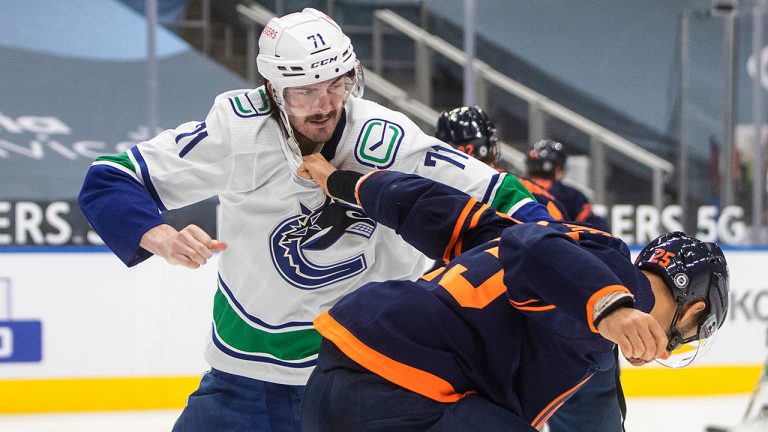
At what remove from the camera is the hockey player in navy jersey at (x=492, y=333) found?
64.4 inches

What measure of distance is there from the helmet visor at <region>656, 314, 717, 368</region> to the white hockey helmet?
2.91 ft

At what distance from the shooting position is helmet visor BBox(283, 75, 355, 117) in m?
2.23

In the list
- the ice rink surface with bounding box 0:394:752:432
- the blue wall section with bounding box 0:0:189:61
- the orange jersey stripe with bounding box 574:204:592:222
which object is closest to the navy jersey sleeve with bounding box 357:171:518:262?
the orange jersey stripe with bounding box 574:204:592:222

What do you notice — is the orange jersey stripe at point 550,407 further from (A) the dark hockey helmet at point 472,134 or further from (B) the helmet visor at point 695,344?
(A) the dark hockey helmet at point 472,134

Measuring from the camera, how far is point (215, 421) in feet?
7.70

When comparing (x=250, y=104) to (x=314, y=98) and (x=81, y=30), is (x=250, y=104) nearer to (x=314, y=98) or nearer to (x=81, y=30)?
(x=314, y=98)

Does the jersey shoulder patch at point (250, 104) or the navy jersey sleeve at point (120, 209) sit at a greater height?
the jersey shoulder patch at point (250, 104)

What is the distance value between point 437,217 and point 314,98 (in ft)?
1.46

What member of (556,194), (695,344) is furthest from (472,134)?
(695,344)

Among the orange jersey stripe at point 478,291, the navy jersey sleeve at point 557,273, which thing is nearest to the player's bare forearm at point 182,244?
the orange jersey stripe at point 478,291

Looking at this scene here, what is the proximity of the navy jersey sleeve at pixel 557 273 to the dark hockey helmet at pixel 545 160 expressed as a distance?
2.90 m

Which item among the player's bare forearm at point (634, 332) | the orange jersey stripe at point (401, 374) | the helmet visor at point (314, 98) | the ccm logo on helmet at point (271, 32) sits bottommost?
the orange jersey stripe at point (401, 374)

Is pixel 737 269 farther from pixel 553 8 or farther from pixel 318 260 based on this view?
pixel 318 260

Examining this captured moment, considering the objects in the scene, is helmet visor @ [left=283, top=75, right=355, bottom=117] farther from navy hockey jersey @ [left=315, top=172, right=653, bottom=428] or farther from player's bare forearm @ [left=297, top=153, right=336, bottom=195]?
navy hockey jersey @ [left=315, top=172, right=653, bottom=428]
